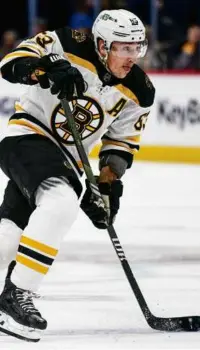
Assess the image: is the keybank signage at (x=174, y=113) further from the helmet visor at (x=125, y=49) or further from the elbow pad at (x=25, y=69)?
the elbow pad at (x=25, y=69)

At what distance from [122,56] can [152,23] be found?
5.27m

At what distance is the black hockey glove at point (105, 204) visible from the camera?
3291 millimetres

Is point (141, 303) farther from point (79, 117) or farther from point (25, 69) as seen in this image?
point (25, 69)

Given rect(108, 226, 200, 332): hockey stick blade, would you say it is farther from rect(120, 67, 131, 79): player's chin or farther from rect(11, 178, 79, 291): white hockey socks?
rect(120, 67, 131, 79): player's chin

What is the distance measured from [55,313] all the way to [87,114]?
67 cm

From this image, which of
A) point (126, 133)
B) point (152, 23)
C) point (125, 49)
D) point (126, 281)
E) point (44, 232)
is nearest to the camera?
point (44, 232)

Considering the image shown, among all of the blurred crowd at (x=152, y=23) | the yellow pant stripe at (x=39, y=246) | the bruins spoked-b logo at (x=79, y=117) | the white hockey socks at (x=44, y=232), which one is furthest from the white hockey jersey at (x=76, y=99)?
the blurred crowd at (x=152, y=23)

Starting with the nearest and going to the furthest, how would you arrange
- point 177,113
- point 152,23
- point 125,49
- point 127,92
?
point 125,49 < point 127,92 < point 177,113 < point 152,23

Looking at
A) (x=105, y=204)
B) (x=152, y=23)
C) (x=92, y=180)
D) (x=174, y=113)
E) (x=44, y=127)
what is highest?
(x=44, y=127)

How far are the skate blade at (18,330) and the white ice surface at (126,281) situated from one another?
0.08ft

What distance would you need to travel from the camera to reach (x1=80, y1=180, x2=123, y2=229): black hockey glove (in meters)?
3.29

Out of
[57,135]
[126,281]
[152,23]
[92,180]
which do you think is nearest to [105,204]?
[92,180]

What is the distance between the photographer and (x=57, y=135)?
3330 mm

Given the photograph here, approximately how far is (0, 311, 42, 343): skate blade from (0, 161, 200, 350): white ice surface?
23 millimetres
